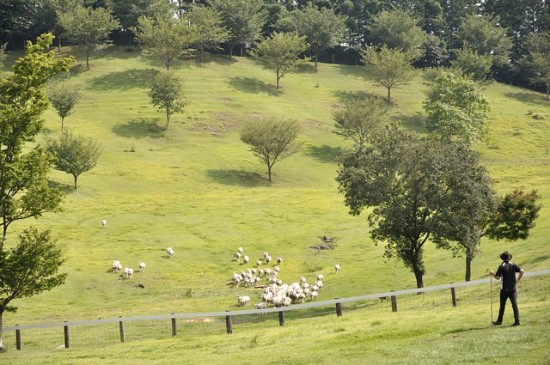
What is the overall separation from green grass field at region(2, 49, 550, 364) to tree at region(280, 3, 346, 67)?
440 inches

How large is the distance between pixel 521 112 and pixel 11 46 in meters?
106

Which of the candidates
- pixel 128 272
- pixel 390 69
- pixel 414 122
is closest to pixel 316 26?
pixel 390 69

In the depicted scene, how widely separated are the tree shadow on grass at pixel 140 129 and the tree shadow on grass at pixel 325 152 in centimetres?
2404

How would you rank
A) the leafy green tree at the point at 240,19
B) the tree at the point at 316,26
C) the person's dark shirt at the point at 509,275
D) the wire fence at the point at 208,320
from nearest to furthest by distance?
the person's dark shirt at the point at 509,275 → the wire fence at the point at 208,320 → the leafy green tree at the point at 240,19 → the tree at the point at 316,26

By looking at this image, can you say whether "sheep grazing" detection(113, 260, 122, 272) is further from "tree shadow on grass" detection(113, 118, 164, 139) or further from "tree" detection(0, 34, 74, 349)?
"tree shadow on grass" detection(113, 118, 164, 139)

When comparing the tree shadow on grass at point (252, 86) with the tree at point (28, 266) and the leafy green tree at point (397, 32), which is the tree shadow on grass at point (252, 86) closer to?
the leafy green tree at point (397, 32)

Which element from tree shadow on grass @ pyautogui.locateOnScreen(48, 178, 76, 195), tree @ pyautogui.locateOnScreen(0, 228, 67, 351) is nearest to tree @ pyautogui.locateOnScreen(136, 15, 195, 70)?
tree shadow on grass @ pyautogui.locateOnScreen(48, 178, 76, 195)

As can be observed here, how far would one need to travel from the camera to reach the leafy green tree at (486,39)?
167m

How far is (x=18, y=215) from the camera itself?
32938 millimetres

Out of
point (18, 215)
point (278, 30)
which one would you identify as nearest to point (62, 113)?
point (18, 215)

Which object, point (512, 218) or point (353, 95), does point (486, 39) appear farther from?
point (512, 218)

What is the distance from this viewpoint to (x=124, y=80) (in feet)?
436

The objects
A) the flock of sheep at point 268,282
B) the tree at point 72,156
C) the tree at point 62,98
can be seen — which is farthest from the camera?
the tree at point 62,98

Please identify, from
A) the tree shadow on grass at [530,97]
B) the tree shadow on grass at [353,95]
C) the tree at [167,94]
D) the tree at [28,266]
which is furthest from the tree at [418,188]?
the tree shadow on grass at [530,97]
